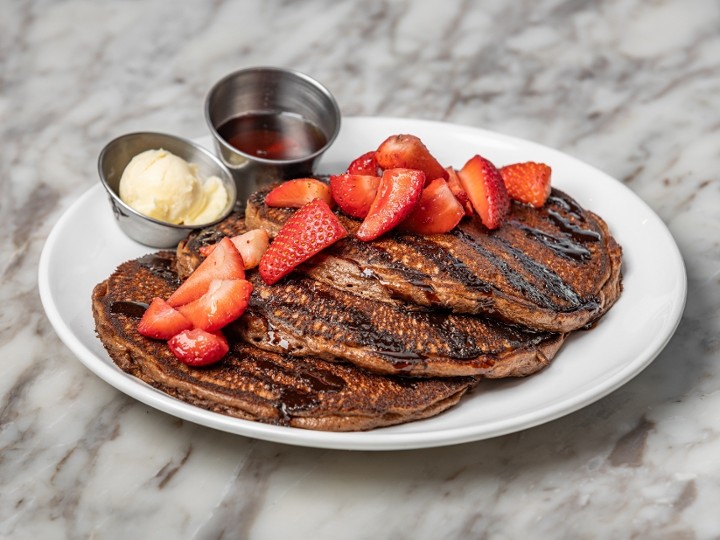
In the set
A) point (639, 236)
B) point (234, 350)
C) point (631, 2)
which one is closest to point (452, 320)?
point (234, 350)

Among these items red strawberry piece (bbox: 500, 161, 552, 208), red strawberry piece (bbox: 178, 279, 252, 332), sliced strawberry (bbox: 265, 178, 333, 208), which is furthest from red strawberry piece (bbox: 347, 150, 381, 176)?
red strawberry piece (bbox: 178, 279, 252, 332)

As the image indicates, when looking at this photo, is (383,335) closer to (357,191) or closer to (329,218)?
(329,218)

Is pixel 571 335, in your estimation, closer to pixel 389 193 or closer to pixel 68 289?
pixel 389 193

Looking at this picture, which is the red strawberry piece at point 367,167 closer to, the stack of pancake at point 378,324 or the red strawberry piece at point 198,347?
the stack of pancake at point 378,324

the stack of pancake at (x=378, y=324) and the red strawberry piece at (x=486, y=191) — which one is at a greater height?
the red strawberry piece at (x=486, y=191)

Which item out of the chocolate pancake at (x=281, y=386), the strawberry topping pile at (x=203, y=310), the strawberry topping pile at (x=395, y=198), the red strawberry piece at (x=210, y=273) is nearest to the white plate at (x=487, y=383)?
the chocolate pancake at (x=281, y=386)

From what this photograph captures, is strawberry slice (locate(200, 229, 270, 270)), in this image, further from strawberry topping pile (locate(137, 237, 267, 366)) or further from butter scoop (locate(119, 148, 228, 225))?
butter scoop (locate(119, 148, 228, 225))
